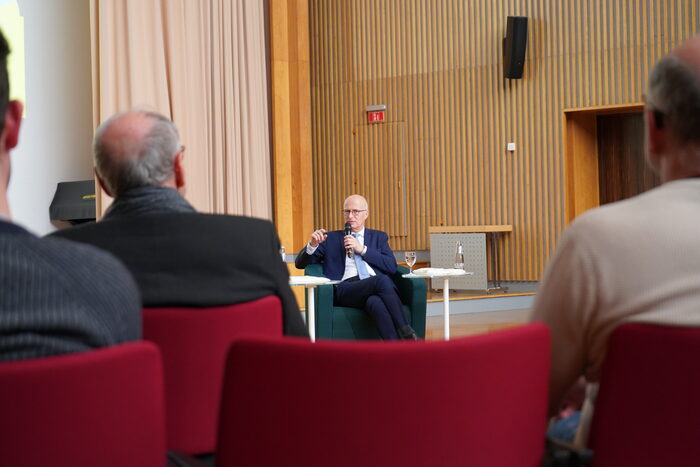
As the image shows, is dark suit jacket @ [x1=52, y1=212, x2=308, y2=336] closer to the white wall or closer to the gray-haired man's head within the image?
the gray-haired man's head

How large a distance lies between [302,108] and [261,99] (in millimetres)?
759

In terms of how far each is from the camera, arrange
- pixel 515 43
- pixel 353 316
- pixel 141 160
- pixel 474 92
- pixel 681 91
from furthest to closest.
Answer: pixel 474 92 → pixel 515 43 → pixel 353 316 → pixel 141 160 → pixel 681 91

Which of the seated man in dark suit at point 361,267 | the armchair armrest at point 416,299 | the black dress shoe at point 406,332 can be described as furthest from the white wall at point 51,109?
the black dress shoe at point 406,332

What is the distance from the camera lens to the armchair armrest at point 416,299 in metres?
5.53

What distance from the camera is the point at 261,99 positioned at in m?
8.37

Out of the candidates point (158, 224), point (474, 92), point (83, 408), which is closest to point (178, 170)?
point (158, 224)

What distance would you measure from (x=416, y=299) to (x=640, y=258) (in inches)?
171

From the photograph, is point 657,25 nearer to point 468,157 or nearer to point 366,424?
point 468,157

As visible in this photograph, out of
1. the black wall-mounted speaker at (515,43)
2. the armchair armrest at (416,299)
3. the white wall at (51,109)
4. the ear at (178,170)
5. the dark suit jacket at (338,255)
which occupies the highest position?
the black wall-mounted speaker at (515,43)

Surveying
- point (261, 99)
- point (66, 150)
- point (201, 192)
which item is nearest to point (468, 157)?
point (261, 99)

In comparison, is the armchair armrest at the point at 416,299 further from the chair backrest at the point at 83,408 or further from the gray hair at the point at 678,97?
the chair backrest at the point at 83,408

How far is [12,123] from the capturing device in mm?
1176

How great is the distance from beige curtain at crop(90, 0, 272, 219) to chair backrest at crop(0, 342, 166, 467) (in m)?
6.13

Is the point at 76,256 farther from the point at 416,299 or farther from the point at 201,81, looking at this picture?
the point at 201,81
